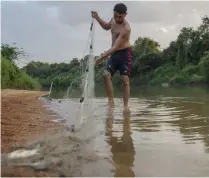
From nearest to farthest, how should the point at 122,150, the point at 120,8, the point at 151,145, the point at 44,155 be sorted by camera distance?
the point at 44,155
the point at 122,150
the point at 151,145
the point at 120,8

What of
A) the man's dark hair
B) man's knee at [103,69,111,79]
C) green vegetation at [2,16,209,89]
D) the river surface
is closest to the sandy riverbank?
the river surface

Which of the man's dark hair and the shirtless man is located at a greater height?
the man's dark hair

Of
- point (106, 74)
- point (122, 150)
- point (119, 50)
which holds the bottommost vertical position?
point (122, 150)

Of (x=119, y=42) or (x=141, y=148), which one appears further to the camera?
(x=119, y=42)

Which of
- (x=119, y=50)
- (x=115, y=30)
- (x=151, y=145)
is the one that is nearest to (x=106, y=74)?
(x=119, y=50)

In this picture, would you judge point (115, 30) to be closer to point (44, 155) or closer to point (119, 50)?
point (119, 50)

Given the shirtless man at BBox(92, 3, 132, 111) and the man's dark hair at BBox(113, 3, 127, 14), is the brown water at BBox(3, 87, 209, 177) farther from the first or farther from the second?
the man's dark hair at BBox(113, 3, 127, 14)

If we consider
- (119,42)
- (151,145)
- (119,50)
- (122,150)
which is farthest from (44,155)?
(119,50)

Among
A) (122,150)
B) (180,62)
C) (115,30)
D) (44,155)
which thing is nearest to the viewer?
(44,155)

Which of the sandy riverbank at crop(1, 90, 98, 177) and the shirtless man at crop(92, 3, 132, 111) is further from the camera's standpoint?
the shirtless man at crop(92, 3, 132, 111)

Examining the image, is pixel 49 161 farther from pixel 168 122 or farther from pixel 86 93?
pixel 168 122

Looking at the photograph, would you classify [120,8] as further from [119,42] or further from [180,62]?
[180,62]

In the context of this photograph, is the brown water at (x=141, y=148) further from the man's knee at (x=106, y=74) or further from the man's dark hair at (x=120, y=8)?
the man's dark hair at (x=120, y=8)

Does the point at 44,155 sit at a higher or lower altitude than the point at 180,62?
A: lower
